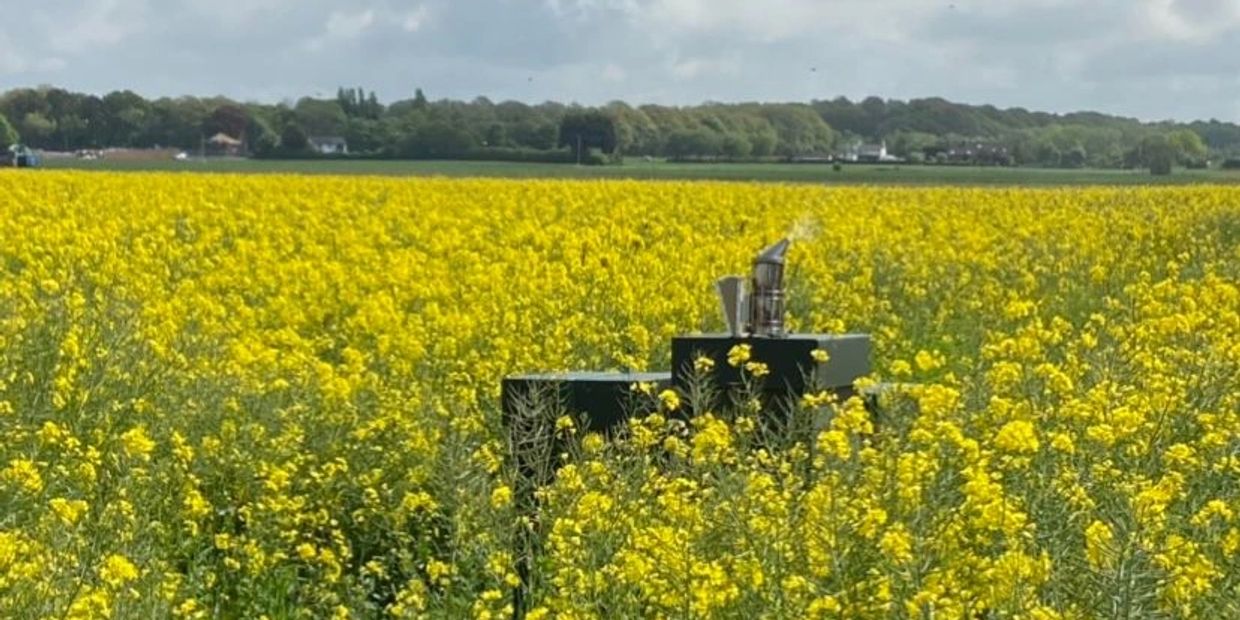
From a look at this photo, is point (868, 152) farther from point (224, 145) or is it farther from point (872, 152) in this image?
point (224, 145)

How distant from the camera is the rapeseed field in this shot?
13.4ft

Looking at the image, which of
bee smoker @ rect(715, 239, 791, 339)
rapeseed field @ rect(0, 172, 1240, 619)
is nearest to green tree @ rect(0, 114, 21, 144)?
rapeseed field @ rect(0, 172, 1240, 619)

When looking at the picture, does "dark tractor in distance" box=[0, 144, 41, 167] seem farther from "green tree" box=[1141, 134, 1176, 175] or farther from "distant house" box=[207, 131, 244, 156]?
"green tree" box=[1141, 134, 1176, 175]

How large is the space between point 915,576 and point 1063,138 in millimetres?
52789

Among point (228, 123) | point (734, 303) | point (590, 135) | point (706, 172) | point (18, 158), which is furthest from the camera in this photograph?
point (228, 123)

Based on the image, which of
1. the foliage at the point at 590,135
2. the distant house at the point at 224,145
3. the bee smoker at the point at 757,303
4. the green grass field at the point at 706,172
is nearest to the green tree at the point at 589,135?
the foliage at the point at 590,135

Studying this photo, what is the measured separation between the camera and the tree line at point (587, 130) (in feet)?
183

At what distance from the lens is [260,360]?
7992 millimetres

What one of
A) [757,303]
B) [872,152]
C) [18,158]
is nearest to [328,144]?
[18,158]

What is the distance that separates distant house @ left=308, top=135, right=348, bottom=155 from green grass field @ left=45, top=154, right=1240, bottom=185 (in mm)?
6083

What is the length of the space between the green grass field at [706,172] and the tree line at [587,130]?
9.10 ft

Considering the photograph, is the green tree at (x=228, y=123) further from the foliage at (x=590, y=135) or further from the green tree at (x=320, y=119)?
the foliage at (x=590, y=135)

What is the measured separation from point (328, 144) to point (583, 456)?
2211 inches

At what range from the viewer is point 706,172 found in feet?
160
